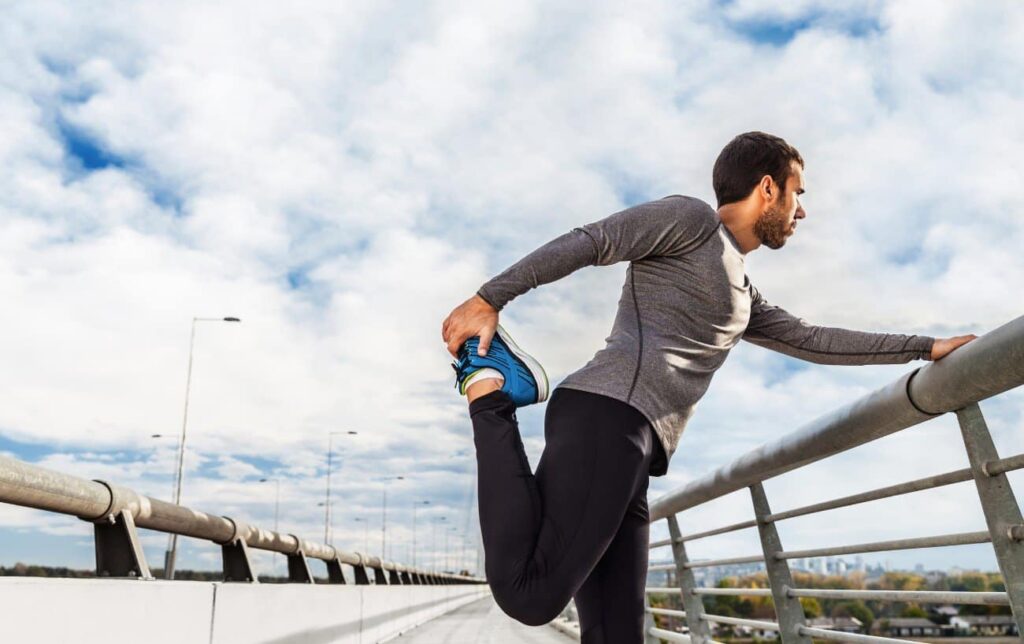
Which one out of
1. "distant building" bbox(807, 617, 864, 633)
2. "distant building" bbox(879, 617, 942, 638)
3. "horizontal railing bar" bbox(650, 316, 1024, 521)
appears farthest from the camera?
"distant building" bbox(879, 617, 942, 638)

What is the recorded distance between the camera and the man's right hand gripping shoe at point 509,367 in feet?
9.43

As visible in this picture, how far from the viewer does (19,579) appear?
2.77 meters

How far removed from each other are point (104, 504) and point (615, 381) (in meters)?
2.36

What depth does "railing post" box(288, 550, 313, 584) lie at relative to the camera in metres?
7.84

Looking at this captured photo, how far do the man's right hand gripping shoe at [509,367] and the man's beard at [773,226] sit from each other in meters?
0.92

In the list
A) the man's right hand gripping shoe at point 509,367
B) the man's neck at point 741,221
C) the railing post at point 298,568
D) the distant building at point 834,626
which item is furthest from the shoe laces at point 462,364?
the railing post at point 298,568

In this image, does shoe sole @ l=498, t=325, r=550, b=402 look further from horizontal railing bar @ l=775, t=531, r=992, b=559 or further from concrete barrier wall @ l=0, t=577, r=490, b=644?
concrete barrier wall @ l=0, t=577, r=490, b=644

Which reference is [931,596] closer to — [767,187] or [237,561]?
[767,187]

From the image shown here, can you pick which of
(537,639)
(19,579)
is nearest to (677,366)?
(19,579)

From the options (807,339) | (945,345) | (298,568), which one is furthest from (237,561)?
(945,345)

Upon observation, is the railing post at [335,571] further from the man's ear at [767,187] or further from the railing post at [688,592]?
the man's ear at [767,187]

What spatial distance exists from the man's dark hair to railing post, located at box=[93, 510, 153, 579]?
2851 mm

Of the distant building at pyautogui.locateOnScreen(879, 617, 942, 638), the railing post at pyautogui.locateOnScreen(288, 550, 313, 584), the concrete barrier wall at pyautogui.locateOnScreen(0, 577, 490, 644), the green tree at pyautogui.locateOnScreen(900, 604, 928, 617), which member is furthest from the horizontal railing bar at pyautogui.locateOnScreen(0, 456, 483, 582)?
the distant building at pyautogui.locateOnScreen(879, 617, 942, 638)

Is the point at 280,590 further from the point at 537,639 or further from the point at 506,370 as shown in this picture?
the point at 537,639
